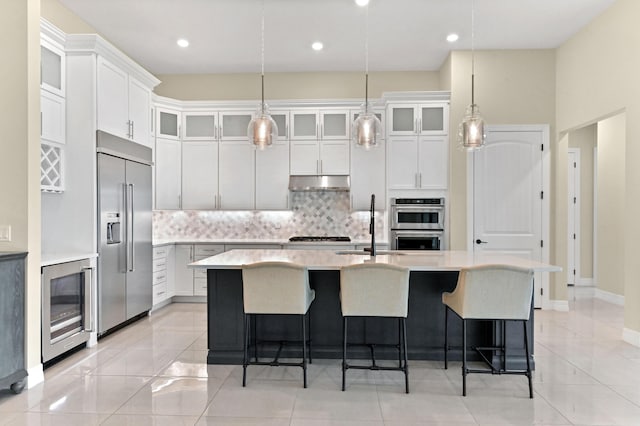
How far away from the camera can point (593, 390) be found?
3100 mm

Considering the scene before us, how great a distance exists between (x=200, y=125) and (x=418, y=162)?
3198mm

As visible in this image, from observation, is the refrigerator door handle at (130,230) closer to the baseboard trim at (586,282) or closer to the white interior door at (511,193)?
the white interior door at (511,193)

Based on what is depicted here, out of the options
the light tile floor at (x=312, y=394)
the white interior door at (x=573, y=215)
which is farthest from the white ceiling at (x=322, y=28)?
the light tile floor at (x=312, y=394)

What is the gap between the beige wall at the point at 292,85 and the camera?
6410 millimetres

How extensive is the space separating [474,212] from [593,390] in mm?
2874

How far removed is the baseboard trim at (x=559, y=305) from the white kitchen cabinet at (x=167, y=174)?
5.34 meters

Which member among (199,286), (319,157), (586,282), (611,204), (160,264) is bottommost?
(586,282)

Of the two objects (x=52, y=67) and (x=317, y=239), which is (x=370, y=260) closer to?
(x=317, y=239)

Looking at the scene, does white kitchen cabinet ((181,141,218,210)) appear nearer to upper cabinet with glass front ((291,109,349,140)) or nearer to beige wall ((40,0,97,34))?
upper cabinet with glass front ((291,109,349,140))

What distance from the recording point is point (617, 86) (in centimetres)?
445

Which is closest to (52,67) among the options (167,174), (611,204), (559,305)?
(167,174)

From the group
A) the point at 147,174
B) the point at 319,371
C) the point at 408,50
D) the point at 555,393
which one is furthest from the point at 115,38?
the point at 555,393

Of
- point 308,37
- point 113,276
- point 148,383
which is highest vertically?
point 308,37

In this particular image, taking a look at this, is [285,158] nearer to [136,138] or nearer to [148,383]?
[136,138]
